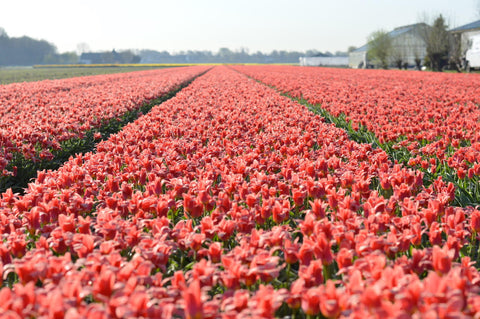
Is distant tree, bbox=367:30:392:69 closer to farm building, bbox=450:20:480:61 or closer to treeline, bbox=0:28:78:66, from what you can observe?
farm building, bbox=450:20:480:61

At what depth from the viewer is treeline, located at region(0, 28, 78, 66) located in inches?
6048

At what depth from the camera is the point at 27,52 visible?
160 metres

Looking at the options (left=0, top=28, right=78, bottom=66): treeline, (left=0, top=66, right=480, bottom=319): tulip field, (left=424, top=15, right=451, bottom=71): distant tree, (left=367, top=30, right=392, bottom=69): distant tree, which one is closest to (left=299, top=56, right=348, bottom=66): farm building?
(left=367, top=30, right=392, bottom=69): distant tree

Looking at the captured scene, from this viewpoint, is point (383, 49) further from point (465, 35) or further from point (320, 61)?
point (320, 61)

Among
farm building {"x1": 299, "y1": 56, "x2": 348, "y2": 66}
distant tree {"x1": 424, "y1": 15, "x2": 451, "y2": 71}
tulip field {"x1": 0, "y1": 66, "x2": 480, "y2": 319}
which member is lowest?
tulip field {"x1": 0, "y1": 66, "x2": 480, "y2": 319}

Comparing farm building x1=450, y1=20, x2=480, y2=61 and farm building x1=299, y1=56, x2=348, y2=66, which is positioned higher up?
farm building x1=299, y1=56, x2=348, y2=66

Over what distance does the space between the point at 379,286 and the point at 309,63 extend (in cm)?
11748

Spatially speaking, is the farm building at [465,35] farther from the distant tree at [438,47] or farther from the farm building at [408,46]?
the farm building at [408,46]

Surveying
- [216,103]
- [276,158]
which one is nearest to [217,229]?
[276,158]

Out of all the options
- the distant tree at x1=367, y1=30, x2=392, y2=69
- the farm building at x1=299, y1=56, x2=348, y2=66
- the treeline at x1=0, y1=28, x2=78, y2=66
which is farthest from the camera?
the treeline at x1=0, y1=28, x2=78, y2=66

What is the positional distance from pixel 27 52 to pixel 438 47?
156 m

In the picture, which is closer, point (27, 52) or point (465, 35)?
point (465, 35)

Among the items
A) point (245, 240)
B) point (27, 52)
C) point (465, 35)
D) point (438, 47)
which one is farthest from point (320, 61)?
point (245, 240)

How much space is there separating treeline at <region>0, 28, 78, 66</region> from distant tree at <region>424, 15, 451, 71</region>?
147885 mm
